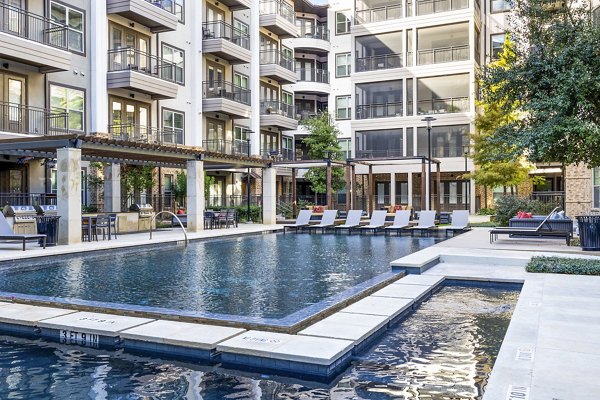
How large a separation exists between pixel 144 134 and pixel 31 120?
6452 mm

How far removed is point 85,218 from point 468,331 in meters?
14.6

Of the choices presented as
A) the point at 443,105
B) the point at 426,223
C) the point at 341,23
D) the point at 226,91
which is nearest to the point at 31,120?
the point at 226,91

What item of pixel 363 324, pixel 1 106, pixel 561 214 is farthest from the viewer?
pixel 1 106

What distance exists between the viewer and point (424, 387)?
4812 millimetres

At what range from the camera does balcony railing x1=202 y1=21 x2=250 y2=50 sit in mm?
32153

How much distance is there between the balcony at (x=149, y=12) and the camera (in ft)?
80.5

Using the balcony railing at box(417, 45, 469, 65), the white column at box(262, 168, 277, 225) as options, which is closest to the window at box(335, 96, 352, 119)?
the balcony railing at box(417, 45, 469, 65)

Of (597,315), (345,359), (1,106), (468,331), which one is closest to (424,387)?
(345,359)

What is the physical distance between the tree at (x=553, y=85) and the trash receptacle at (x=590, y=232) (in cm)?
144

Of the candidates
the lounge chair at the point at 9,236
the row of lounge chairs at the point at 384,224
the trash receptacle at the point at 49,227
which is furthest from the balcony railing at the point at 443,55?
the lounge chair at the point at 9,236

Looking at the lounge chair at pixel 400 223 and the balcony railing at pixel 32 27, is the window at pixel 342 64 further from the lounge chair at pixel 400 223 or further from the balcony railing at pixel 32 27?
the balcony railing at pixel 32 27

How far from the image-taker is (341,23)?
4875 cm

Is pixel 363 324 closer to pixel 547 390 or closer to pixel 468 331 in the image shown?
pixel 468 331

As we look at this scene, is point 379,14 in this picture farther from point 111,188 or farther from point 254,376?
point 254,376
